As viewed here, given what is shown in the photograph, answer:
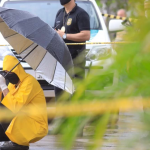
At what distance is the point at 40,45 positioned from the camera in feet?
11.9

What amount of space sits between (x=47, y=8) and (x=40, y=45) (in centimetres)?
330

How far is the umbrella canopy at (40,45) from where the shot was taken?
3.70 metres

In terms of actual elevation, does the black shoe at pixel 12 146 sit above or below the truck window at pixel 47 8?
below

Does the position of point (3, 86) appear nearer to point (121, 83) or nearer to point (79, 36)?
point (79, 36)

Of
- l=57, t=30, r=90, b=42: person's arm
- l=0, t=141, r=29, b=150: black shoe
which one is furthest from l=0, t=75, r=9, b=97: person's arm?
l=57, t=30, r=90, b=42: person's arm

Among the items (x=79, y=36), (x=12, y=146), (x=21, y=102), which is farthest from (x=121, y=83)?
(x=79, y=36)

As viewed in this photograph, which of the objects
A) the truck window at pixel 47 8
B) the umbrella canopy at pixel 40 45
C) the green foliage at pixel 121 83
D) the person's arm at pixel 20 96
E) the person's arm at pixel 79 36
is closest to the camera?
the green foliage at pixel 121 83

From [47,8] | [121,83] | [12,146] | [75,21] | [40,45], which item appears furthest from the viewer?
[47,8]

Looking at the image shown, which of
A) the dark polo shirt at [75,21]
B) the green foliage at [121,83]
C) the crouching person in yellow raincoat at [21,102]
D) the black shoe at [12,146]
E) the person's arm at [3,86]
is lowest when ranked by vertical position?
the black shoe at [12,146]

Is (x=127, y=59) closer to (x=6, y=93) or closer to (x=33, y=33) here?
(x=33, y=33)

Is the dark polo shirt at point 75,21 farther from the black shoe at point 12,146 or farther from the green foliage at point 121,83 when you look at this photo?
the green foliage at point 121,83

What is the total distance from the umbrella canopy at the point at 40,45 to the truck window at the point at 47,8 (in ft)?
6.97

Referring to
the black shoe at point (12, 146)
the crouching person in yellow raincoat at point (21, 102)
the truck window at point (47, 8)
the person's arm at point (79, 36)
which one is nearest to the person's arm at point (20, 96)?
the crouching person in yellow raincoat at point (21, 102)

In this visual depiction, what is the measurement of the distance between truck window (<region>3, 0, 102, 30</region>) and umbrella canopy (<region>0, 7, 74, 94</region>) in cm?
213
